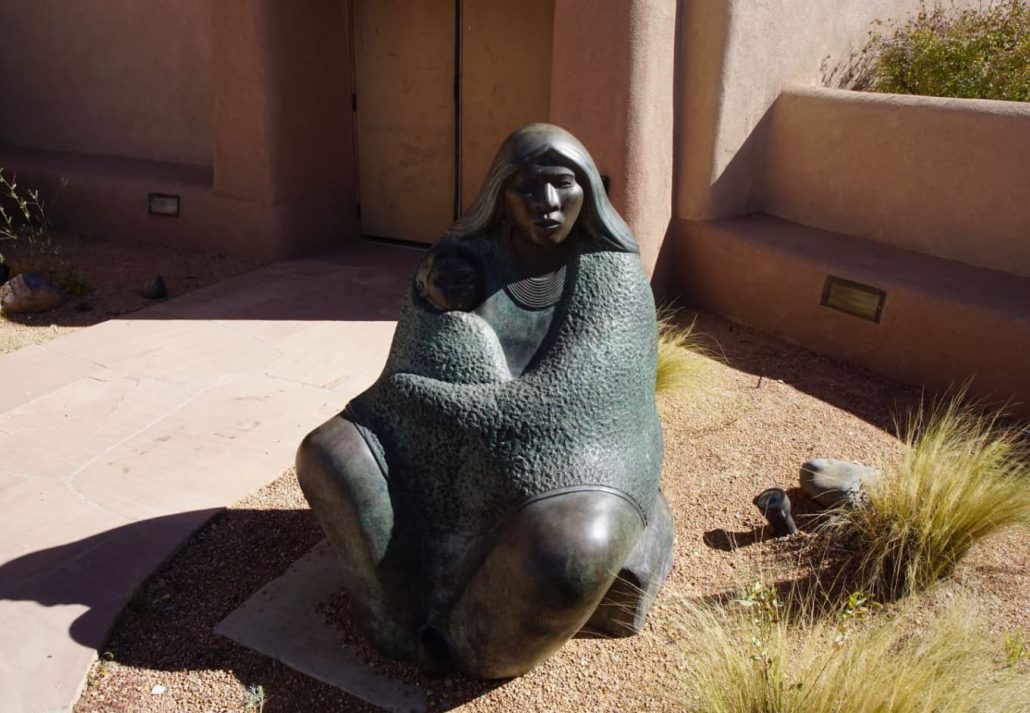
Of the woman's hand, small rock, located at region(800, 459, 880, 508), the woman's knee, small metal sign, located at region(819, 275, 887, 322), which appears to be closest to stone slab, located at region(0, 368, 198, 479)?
the woman's hand

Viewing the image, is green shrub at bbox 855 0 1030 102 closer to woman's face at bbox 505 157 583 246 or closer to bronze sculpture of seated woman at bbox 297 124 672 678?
bronze sculpture of seated woman at bbox 297 124 672 678

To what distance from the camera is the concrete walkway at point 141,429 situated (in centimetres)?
281

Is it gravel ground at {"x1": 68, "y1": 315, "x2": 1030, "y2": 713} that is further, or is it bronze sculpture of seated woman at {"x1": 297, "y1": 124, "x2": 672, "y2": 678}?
gravel ground at {"x1": 68, "y1": 315, "x2": 1030, "y2": 713}

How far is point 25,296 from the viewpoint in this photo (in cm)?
561

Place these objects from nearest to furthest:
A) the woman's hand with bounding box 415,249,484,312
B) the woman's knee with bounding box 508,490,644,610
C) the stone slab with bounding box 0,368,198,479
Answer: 1. the woman's knee with bounding box 508,490,644,610
2. the woman's hand with bounding box 415,249,484,312
3. the stone slab with bounding box 0,368,198,479

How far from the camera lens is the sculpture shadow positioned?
8.32ft

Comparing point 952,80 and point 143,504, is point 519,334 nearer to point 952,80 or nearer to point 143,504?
point 143,504

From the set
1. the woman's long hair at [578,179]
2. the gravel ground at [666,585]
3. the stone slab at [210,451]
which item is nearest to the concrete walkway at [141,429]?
the stone slab at [210,451]

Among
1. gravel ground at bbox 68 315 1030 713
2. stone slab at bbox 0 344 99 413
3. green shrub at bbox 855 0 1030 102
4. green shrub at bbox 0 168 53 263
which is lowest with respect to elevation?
gravel ground at bbox 68 315 1030 713

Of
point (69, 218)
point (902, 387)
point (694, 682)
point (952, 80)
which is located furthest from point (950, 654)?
point (69, 218)

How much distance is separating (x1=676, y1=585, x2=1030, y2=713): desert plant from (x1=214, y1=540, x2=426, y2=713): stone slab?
0.87m

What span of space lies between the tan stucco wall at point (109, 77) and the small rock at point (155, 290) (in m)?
2.15

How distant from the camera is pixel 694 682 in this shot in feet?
7.44

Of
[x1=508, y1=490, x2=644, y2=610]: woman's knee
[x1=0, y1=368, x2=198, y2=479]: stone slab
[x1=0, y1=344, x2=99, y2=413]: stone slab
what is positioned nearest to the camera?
[x1=508, y1=490, x2=644, y2=610]: woman's knee
